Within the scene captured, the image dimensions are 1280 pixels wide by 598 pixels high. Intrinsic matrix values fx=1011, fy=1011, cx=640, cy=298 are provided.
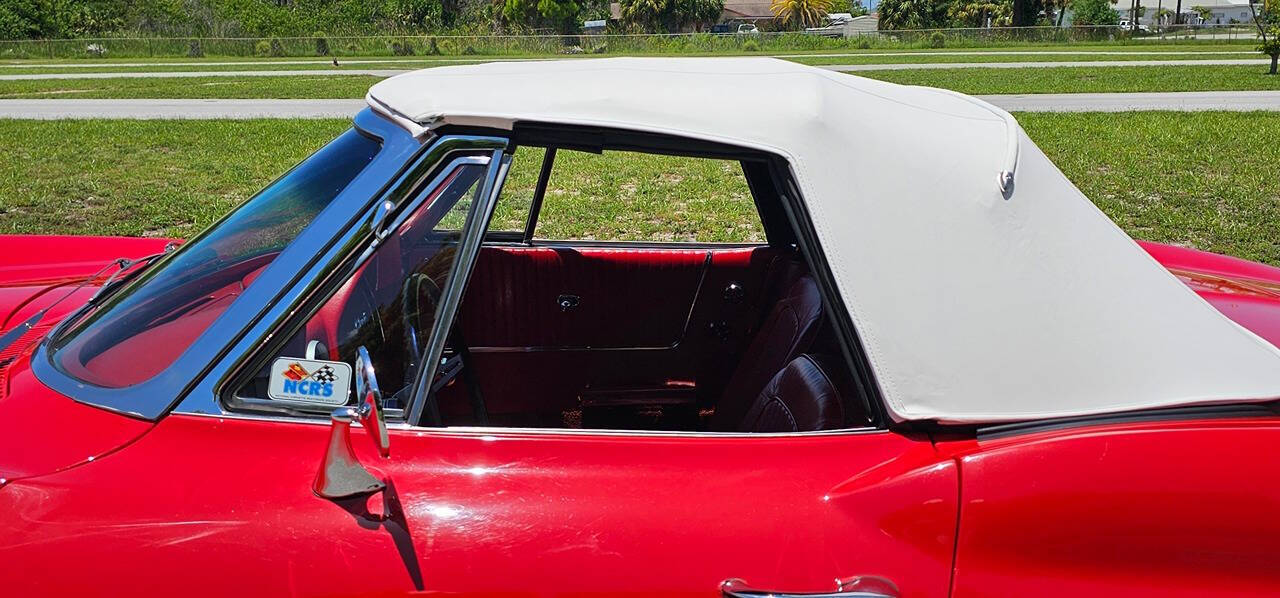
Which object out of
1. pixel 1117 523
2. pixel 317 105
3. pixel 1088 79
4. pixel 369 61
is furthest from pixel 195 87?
pixel 1117 523

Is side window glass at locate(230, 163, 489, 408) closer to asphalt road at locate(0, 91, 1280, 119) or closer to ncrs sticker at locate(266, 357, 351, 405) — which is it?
ncrs sticker at locate(266, 357, 351, 405)

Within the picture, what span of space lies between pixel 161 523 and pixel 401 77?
3.31 ft

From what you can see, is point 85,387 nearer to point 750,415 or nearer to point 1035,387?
point 750,415

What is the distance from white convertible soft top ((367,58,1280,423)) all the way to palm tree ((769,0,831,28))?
7441 centimetres

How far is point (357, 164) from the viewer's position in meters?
1.86

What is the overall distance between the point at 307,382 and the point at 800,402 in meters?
0.92

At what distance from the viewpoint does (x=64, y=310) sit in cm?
228

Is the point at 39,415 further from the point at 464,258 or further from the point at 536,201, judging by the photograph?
Result: the point at 536,201

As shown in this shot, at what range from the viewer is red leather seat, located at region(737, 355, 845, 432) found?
74.6 inches

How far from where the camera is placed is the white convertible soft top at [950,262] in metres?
1.69

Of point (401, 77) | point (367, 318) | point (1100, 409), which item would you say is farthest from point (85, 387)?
point (1100, 409)

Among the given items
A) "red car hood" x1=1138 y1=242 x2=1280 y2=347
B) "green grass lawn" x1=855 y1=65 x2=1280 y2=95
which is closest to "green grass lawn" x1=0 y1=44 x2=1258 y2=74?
"green grass lawn" x1=855 y1=65 x2=1280 y2=95

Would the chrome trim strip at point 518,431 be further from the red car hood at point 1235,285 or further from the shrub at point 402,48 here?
the shrub at point 402,48

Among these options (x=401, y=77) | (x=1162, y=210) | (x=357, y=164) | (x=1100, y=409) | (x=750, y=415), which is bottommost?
(x=1162, y=210)
